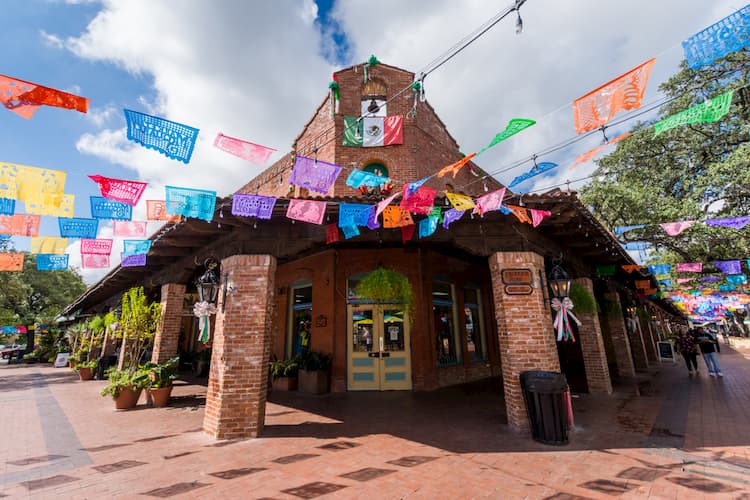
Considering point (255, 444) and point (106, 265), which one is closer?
point (255, 444)

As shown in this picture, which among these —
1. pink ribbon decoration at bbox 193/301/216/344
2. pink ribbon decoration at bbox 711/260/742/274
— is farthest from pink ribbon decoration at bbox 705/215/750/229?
pink ribbon decoration at bbox 193/301/216/344

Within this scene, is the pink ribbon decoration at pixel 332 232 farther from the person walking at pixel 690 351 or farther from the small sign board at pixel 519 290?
the person walking at pixel 690 351

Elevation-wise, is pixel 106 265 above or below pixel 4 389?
above

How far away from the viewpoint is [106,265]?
24.9 feet

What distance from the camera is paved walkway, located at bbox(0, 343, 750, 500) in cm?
329

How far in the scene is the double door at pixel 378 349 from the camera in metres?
8.59

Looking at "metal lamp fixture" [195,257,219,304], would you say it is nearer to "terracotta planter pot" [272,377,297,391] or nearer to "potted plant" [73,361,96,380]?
"terracotta planter pot" [272,377,297,391]

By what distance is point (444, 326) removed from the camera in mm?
9656

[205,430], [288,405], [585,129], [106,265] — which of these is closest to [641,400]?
[585,129]

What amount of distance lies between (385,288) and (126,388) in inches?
233

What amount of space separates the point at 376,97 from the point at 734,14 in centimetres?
913

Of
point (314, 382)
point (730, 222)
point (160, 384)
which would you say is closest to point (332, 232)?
point (314, 382)

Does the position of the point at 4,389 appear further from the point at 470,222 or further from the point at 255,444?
the point at 470,222

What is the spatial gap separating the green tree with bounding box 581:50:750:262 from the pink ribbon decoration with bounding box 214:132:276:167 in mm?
11520
